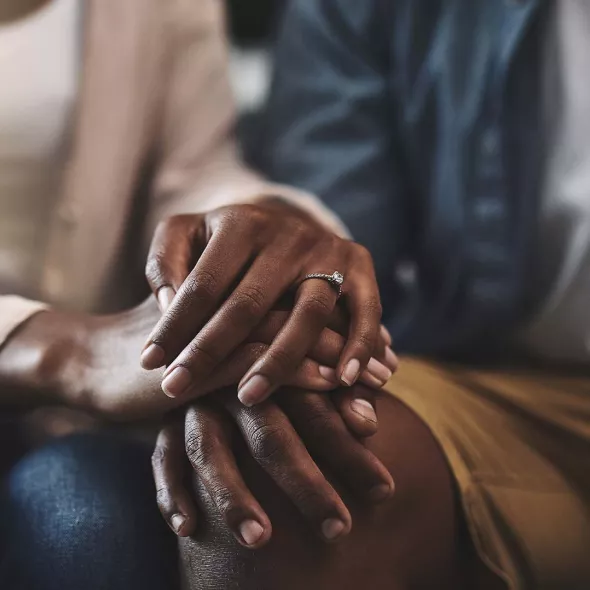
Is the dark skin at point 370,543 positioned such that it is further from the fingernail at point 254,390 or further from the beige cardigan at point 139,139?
the beige cardigan at point 139,139

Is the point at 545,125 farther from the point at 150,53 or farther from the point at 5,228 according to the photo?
the point at 5,228

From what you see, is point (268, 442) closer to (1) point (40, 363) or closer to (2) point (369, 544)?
(2) point (369, 544)

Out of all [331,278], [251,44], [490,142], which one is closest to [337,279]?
[331,278]

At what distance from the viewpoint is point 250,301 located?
0.48 m

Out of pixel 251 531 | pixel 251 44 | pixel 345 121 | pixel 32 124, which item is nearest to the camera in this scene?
pixel 251 531

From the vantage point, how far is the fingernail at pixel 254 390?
459mm

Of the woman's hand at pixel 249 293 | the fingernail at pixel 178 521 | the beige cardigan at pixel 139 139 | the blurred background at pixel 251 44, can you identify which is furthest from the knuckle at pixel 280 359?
the blurred background at pixel 251 44

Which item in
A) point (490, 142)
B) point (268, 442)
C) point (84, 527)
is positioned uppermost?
point (490, 142)

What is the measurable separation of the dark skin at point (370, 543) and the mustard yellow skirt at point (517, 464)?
2 cm

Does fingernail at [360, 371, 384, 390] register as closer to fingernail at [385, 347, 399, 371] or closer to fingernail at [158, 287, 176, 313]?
fingernail at [385, 347, 399, 371]

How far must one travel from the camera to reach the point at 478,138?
0.75 metres

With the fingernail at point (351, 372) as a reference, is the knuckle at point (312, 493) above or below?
below

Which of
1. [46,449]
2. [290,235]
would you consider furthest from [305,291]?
[46,449]

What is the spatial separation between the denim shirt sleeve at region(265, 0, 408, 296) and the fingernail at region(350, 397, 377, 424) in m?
0.33
